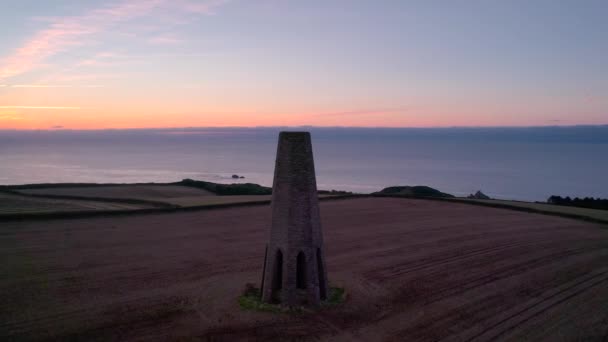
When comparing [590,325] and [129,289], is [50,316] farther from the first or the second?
[590,325]

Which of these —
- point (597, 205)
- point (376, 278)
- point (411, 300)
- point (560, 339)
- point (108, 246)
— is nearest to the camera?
point (560, 339)

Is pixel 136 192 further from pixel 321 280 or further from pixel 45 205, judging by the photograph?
pixel 321 280

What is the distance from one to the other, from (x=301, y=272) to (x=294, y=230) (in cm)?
144

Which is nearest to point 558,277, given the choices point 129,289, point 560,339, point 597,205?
point 560,339

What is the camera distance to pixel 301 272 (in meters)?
15.4

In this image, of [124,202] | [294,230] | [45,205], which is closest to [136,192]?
[124,202]

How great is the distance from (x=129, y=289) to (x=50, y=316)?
2966 mm

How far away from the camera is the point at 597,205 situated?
41.3m

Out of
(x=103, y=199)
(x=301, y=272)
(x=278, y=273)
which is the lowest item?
(x=103, y=199)

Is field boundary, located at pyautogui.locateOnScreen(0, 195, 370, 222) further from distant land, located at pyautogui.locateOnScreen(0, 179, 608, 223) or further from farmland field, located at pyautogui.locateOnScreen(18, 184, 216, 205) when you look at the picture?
farmland field, located at pyautogui.locateOnScreen(18, 184, 216, 205)

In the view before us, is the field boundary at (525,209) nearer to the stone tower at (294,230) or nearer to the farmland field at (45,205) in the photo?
the farmland field at (45,205)

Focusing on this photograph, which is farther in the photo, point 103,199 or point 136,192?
point 136,192

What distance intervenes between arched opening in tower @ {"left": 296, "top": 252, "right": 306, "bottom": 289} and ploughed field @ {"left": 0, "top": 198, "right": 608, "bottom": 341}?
898 millimetres

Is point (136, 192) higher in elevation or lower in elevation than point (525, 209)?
higher
